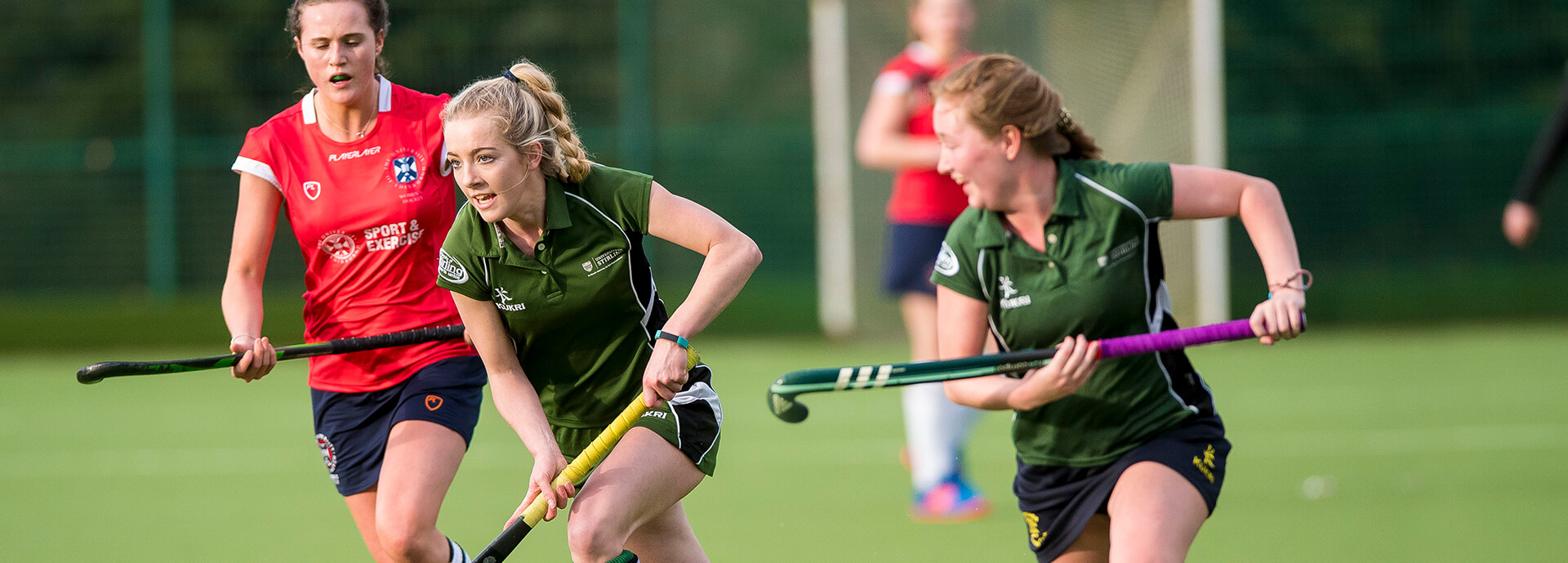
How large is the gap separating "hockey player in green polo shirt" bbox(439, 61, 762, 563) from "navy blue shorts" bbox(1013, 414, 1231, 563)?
693 millimetres

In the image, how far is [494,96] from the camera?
288 centimetres

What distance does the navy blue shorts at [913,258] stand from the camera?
4.93m

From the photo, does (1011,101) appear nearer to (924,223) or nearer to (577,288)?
(577,288)

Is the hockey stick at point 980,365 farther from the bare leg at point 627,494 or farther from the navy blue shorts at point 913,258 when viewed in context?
the navy blue shorts at point 913,258

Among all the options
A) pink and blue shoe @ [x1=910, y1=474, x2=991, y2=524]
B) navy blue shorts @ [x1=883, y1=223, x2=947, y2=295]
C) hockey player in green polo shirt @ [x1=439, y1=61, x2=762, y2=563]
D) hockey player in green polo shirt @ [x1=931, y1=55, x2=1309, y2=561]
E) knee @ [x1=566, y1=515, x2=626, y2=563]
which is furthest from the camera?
navy blue shorts @ [x1=883, y1=223, x2=947, y2=295]

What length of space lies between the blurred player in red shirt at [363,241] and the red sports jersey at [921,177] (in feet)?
6.38

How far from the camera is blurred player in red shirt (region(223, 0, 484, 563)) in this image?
3.33m

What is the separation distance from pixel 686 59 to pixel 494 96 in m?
8.67

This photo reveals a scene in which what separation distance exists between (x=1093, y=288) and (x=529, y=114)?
117 cm

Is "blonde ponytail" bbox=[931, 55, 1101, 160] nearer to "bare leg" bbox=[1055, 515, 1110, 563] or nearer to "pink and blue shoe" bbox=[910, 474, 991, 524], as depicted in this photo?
"bare leg" bbox=[1055, 515, 1110, 563]

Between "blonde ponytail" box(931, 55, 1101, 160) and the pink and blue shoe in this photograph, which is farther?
the pink and blue shoe

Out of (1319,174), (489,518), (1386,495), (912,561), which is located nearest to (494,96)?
(912,561)

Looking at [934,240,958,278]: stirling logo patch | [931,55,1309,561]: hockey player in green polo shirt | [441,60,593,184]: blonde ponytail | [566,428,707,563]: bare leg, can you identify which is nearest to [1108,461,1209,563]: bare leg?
[931,55,1309,561]: hockey player in green polo shirt

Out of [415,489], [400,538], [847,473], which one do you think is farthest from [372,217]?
[847,473]
